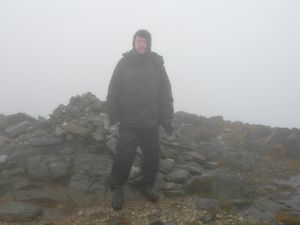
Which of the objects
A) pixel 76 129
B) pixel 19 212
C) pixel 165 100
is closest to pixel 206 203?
pixel 165 100

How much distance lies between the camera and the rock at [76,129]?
45.5 ft

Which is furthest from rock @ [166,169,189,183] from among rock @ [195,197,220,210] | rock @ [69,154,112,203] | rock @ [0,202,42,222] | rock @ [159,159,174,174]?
rock @ [0,202,42,222]

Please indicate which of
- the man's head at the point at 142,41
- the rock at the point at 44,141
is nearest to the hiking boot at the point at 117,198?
the man's head at the point at 142,41

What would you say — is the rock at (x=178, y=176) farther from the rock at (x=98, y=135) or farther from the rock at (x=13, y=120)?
the rock at (x=13, y=120)

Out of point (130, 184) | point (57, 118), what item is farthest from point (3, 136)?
point (130, 184)

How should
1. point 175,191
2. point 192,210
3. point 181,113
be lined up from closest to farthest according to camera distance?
1. point 192,210
2. point 175,191
3. point 181,113

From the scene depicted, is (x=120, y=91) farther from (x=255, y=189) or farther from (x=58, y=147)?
(x=255, y=189)

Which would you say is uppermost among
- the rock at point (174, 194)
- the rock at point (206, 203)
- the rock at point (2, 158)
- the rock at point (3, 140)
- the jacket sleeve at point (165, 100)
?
the jacket sleeve at point (165, 100)

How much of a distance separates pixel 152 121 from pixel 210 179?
9.55 ft

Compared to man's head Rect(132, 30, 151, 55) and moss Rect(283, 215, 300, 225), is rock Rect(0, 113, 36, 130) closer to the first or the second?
man's head Rect(132, 30, 151, 55)

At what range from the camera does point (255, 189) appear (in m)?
11.9

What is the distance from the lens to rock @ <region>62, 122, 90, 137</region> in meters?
13.9

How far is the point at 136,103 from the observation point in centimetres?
1050

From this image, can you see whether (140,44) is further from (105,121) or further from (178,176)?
(105,121)
